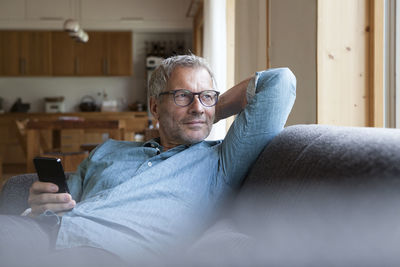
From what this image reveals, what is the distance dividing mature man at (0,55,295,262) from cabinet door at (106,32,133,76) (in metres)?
6.75

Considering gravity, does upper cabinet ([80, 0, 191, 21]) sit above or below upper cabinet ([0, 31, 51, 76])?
above

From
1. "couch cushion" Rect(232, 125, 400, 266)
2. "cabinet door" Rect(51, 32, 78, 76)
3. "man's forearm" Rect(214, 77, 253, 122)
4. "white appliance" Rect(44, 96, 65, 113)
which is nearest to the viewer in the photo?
"couch cushion" Rect(232, 125, 400, 266)

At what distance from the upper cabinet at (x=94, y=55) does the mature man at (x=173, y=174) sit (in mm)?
6770

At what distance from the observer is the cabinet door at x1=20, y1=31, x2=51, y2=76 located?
8.03m

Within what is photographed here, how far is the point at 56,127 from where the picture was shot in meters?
4.96

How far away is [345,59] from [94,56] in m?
6.70

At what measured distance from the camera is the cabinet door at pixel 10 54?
316 inches

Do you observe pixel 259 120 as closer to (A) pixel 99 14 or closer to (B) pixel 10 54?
(A) pixel 99 14

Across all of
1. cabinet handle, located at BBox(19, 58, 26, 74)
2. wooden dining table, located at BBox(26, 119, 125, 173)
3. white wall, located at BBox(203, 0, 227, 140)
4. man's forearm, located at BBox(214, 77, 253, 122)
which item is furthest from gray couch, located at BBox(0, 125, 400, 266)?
cabinet handle, located at BBox(19, 58, 26, 74)

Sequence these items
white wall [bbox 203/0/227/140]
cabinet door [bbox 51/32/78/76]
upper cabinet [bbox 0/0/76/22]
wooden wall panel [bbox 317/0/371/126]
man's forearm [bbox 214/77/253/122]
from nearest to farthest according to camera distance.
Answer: man's forearm [bbox 214/77/253/122] → wooden wall panel [bbox 317/0/371/126] → white wall [bbox 203/0/227/140] → upper cabinet [bbox 0/0/76/22] → cabinet door [bbox 51/32/78/76]

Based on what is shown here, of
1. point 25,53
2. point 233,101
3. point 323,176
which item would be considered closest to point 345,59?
point 233,101

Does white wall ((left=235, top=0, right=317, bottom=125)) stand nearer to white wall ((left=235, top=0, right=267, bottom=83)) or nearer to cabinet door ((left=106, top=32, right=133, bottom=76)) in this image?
white wall ((left=235, top=0, right=267, bottom=83))

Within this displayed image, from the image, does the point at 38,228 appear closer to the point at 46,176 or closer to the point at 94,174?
the point at 46,176

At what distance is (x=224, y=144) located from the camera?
1.52 metres
